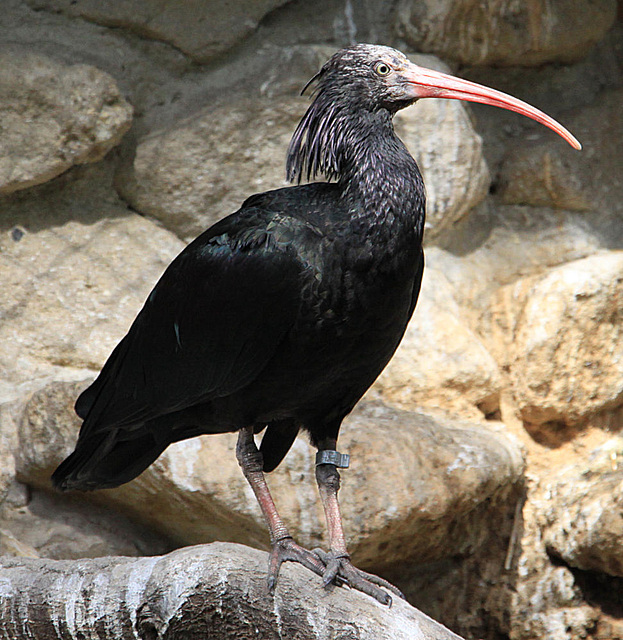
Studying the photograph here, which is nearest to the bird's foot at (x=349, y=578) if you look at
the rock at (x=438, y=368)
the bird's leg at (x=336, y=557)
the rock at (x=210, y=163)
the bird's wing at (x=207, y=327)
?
the bird's leg at (x=336, y=557)

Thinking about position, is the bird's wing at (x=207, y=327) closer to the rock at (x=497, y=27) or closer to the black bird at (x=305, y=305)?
the black bird at (x=305, y=305)

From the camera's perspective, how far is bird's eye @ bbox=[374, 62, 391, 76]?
253 centimetres

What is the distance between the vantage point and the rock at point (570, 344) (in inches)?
154

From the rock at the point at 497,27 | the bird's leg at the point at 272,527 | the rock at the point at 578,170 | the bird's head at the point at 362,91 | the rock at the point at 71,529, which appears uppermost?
the rock at the point at 497,27

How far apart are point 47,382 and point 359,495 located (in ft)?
4.25

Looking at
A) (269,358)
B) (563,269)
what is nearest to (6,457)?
(269,358)

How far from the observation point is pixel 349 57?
8.38ft

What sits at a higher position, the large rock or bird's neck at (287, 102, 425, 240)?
bird's neck at (287, 102, 425, 240)

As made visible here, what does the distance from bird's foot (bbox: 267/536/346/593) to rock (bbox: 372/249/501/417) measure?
152 cm

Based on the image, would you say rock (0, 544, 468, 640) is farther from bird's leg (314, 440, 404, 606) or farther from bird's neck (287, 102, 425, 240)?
bird's neck (287, 102, 425, 240)

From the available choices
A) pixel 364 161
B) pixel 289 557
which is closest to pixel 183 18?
pixel 364 161

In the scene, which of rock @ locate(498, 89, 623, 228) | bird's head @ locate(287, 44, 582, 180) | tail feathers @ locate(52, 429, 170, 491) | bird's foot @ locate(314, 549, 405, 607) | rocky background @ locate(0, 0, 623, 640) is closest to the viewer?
bird's foot @ locate(314, 549, 405, 607)

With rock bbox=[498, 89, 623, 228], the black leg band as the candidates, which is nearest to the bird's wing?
the black leg band

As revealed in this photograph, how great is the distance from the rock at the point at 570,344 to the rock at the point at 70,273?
150cm
